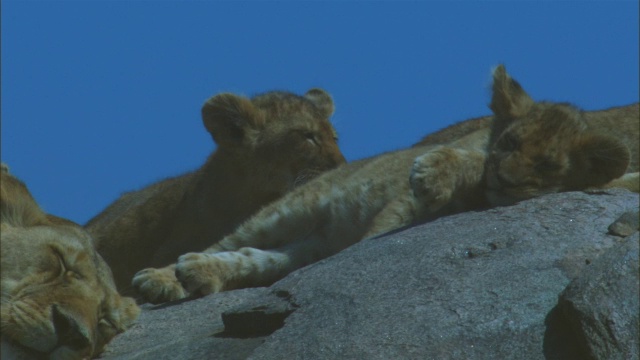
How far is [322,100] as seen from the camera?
872 cm

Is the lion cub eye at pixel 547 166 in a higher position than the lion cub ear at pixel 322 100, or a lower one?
lower

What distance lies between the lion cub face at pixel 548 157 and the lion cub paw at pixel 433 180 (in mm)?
180

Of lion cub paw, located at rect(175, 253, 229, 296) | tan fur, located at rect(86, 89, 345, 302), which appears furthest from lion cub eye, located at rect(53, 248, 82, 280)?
tan fur, located at rect(86, 89, 345, 302)

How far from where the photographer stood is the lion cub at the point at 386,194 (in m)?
5.48

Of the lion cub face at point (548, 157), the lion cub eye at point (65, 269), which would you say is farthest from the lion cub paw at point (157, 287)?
the lion cub face at point (548, 157)

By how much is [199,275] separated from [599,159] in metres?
1.79

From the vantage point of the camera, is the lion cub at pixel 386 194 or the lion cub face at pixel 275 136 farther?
the lion cub face at pixel 275 136

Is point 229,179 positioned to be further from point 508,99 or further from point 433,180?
point 433,180

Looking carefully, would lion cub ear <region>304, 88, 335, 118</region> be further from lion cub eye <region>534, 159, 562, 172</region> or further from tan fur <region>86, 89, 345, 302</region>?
lion cub eye <region>534, 159, 562, 172</region>

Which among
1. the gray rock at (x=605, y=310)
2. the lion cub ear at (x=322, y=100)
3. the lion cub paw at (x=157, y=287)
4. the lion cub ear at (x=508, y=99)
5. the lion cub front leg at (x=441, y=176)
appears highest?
the lion cub ear at (x=322, y=100)

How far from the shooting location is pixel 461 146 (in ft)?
19.7

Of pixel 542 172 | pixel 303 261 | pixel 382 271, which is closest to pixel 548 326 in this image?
pixel 382 271

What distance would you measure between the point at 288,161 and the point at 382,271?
11.2 ft

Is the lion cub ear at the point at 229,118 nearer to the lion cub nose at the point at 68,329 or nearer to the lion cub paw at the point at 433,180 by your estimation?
the lion cub paw at the point at 433,180
